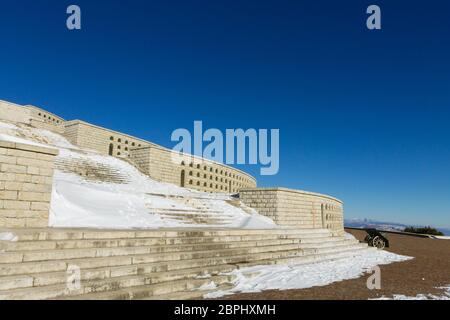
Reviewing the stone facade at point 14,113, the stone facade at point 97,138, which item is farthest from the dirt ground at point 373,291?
the stone facade at point 14,113

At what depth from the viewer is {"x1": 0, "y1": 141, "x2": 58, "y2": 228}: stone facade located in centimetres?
639

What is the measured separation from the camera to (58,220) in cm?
763

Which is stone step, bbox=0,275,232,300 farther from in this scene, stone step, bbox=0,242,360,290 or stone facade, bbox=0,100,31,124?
stone facade, bbox=0,100,31,124

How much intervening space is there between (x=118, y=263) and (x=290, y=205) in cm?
1274

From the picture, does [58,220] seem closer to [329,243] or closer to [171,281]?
[171,281]

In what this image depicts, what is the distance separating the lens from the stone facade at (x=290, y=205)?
54.5 ft

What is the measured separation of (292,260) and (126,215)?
536 cm

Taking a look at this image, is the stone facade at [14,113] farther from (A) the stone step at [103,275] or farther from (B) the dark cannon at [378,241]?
(B) the dark cannon at [378,241]

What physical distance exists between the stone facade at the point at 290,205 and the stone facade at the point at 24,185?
38.5ft

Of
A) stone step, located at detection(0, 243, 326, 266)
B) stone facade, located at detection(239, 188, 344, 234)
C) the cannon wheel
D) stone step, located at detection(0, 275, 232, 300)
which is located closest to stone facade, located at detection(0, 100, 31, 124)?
stone facade, located at detection(239, 188, 344, 234)

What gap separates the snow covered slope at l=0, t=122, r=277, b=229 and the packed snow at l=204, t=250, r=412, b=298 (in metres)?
3.59
